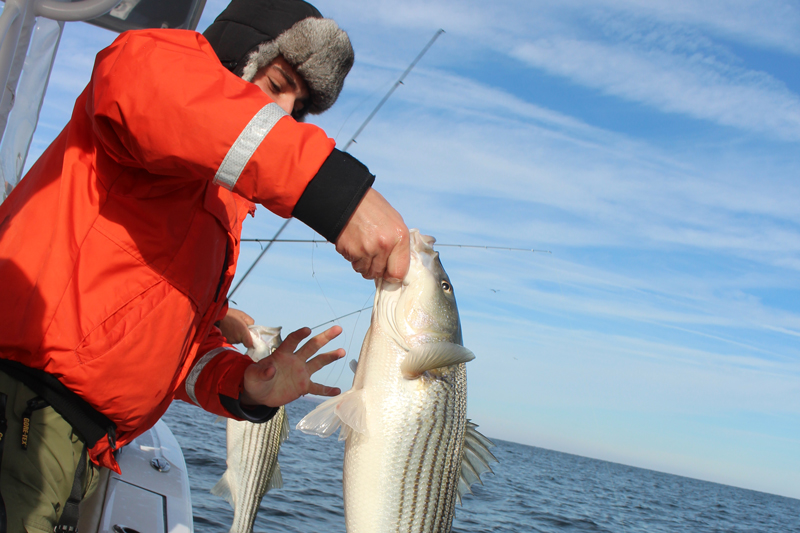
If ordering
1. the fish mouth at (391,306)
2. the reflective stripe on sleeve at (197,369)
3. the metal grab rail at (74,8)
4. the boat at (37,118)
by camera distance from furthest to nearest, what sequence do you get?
the reflective stripe on sleeve at (197,369) → the fish mouth at (391,306) → the boat at (37,118) → the metal grab rail at (74,8)

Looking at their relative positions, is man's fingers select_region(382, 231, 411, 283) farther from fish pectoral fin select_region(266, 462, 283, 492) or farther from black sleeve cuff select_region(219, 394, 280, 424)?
fish pectoral fin select_region(266, 462, 283, 492)

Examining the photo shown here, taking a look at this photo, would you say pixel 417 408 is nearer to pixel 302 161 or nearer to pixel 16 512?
pixel 302 161

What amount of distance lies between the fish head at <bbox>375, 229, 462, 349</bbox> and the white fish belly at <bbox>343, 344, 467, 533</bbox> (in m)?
0.15

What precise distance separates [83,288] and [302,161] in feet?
2.75

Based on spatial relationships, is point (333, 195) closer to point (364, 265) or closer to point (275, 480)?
point (364, 265)

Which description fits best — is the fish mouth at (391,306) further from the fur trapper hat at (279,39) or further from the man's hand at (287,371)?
the fur trapper hat at (279,39)

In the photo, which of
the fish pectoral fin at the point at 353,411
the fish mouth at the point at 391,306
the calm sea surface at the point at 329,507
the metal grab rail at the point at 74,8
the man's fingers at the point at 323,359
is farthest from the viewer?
the calm sea surface at the point at 329,507

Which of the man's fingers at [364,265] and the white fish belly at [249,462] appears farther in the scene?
the white fish belly at [249,462]

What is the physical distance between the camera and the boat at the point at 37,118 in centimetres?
180

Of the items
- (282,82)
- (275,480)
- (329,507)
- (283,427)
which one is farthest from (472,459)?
(329,507)

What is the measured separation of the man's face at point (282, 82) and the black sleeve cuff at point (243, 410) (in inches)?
54.0

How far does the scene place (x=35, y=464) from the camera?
5.84ft

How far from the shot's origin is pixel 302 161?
139 centimetres

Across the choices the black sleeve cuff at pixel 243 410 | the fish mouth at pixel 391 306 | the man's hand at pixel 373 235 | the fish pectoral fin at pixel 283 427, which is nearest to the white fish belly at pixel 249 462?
the fish pectoral fin at pixel 283 427
